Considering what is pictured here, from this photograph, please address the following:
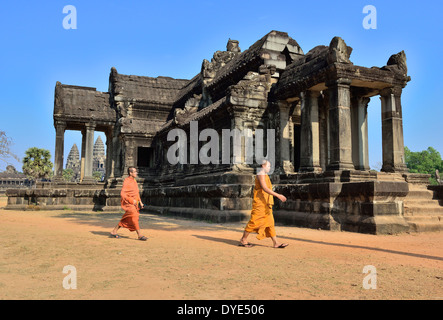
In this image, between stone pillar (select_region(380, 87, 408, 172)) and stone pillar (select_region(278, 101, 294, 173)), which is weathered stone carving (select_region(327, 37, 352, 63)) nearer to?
stone pillar (select_region(380, 87, 408, 172))

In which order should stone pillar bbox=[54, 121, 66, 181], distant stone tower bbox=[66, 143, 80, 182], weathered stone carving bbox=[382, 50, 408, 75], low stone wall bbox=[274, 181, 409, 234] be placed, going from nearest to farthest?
low stone wall bbox=[274, 181, 409, 234], weathered stone carving bbox=[382, 50, 408, 75], stone pillar bbox=[54, 121, 66, 181], distant stone tower bbox=[66, 143, 80, 182]

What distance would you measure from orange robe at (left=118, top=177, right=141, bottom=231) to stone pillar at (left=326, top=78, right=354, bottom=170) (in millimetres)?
4868

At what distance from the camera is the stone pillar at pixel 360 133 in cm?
1102

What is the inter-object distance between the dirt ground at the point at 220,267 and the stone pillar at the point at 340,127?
7.40 ft

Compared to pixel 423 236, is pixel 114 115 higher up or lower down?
higher up

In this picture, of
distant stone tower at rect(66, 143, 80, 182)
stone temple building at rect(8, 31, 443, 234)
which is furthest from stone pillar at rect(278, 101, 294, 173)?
distant stone tower at rect(66, 143, 80, 182)

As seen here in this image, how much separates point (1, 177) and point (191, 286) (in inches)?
3075

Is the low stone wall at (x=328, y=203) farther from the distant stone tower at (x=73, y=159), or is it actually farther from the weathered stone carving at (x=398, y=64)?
the distant stone tower at (x=73, y=159)

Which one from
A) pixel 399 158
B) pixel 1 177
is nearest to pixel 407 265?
pixel 399 158

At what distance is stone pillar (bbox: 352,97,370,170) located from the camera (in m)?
11.0

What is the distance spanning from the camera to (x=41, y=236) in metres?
7.26

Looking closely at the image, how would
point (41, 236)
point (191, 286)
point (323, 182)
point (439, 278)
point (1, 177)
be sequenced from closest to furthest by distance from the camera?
point (191, 286) → point (439, 278) → point (41, 236) → point (323, 182) → point (1, 177)
